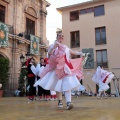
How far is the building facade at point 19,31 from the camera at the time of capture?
1728 centimetres

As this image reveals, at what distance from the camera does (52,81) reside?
5.11m

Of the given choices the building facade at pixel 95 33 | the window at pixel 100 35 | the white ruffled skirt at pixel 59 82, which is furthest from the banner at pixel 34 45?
the white ruffled skirt at pixel 59 82

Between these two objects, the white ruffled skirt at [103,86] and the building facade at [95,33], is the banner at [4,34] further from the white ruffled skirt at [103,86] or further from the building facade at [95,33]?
the building facade at [95,33]

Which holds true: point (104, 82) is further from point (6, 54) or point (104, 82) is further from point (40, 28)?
point (40, 28)

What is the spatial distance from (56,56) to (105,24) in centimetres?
2265

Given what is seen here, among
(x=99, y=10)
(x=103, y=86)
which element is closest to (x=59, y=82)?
(x=103, y=86)

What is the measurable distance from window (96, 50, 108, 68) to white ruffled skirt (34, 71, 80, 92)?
2147cm

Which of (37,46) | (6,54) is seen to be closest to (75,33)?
(37,46)

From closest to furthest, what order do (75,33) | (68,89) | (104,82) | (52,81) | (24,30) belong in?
(68,89) → (52,81) → (104,82) → (24,30) → (75,33)

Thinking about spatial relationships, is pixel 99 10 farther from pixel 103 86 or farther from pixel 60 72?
pixel 60 72

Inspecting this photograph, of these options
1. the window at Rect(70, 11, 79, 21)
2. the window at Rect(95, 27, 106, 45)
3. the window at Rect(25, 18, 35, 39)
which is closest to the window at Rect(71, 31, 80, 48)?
the window at Rect(70, 11, 79, 21)

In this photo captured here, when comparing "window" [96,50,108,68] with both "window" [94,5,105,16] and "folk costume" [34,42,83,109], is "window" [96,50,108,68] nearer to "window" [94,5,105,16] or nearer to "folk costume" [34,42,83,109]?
"window" [94,5,105,16]

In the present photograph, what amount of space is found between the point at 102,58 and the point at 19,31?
11.7 meters

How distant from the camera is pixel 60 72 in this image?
5.00 metres
